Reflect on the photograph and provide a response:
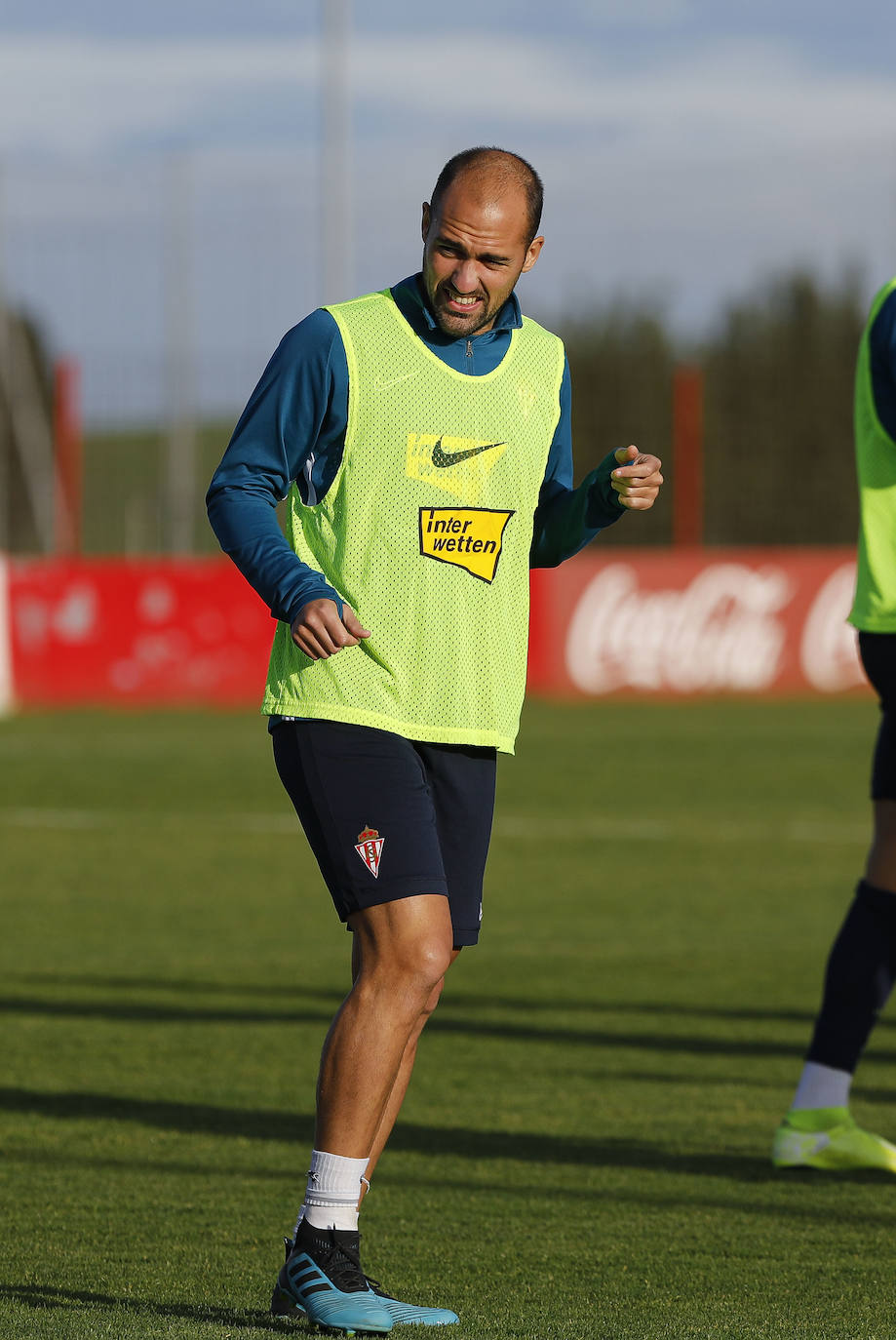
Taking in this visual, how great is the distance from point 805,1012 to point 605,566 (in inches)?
661

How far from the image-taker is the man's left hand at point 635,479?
4.23 m

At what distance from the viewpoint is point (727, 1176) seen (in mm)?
5340

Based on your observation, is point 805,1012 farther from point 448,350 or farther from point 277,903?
point 448,350

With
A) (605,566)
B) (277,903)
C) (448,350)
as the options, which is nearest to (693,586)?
(605,566)

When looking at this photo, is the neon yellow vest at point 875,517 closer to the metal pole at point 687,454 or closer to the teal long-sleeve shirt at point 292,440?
the teal long-sleeve shirt at point 292,440

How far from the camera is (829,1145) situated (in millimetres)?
5379

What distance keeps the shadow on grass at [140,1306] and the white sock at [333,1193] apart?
20 cm

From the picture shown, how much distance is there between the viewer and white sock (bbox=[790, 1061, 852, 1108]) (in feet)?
17.8

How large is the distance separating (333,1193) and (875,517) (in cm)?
239

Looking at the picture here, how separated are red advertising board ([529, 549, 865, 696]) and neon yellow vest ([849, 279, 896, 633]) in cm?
1813

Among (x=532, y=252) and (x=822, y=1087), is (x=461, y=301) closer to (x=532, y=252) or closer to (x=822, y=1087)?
(x=532, y=252)

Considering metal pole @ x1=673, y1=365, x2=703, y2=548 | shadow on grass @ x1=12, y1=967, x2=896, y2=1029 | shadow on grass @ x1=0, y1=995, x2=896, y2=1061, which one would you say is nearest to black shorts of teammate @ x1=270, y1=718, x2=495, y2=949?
shadow on grass @ x1=0, y1=995, x2=896, y2=1061

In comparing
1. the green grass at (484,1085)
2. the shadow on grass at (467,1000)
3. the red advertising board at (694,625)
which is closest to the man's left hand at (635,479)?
the green grass at (484,1085)

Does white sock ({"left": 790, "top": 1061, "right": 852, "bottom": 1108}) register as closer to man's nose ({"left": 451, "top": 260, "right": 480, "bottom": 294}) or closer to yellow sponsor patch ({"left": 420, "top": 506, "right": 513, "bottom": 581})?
yellow sponsor patch ({"left": 420, "top": 506, "right": 513, "bottom": 581})
